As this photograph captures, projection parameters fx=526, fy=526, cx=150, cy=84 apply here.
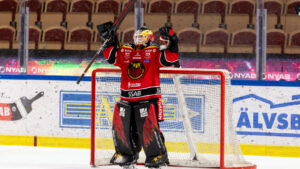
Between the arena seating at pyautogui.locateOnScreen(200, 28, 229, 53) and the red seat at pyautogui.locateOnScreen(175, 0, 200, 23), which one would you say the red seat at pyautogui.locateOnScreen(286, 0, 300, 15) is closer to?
the arena seating at pyautogui.locateOnScreen(200, 28, 229, 53)

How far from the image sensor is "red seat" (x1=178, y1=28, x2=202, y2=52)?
5.82 meters

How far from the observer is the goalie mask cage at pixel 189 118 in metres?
4.70

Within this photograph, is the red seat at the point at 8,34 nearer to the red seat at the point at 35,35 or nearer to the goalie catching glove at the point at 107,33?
the red seat at the point at 35,35

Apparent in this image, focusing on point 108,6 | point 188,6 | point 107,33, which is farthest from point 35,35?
point 107,33

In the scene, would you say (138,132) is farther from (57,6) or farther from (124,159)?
(57,6)

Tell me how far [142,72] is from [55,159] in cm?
153

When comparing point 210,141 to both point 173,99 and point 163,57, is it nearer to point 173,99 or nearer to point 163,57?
point 173,99

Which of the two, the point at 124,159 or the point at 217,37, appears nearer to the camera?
the point at 124,159

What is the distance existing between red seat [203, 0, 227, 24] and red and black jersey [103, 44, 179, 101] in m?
1.80

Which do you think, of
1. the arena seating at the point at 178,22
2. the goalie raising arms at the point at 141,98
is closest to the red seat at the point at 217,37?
the arena seating at the point at 178,22

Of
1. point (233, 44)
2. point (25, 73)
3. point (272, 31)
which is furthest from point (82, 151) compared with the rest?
point (272, 31)

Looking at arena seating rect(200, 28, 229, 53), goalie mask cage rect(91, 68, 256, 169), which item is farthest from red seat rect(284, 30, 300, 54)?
goalie mask cage rect(91, 68, 256, 169)

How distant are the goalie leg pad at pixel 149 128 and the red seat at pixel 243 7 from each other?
2.04 meters

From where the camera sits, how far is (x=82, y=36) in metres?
6.27
